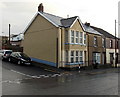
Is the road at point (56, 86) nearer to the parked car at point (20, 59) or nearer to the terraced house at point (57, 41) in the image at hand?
the parked car at point (20, 59)

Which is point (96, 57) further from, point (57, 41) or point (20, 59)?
point (20, 59)

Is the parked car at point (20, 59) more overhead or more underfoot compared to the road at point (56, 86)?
more overhead

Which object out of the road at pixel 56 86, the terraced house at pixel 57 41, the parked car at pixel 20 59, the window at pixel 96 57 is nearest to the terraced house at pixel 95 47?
the window at pixel 96 57

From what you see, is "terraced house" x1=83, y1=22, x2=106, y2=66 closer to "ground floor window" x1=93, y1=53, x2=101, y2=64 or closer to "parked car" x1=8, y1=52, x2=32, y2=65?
"ground floor window" x1=93, y1=53, x2=101, y2=64

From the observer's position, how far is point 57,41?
25.2m

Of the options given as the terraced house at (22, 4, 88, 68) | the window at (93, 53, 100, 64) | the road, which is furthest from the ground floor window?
the road

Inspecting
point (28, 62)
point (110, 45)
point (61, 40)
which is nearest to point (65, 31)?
point (61, 40)

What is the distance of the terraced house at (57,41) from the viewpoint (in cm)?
2539

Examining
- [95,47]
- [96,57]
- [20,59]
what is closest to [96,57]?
[96,57]

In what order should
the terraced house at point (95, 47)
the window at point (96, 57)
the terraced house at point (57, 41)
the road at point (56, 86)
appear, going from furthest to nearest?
the window at point (96, 57) → the terraced house at point (95, 47) → the terraced house at point (57, 41) → the road at point (56, 86)

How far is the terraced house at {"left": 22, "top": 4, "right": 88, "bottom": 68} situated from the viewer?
83.3ft

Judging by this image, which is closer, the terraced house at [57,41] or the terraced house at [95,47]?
the terraced house at [57,41]

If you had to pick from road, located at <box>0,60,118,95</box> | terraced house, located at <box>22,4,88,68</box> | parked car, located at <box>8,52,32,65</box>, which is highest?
terraced house, located at <box>22,4,88,68</box>

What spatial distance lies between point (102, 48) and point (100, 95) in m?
26.4
